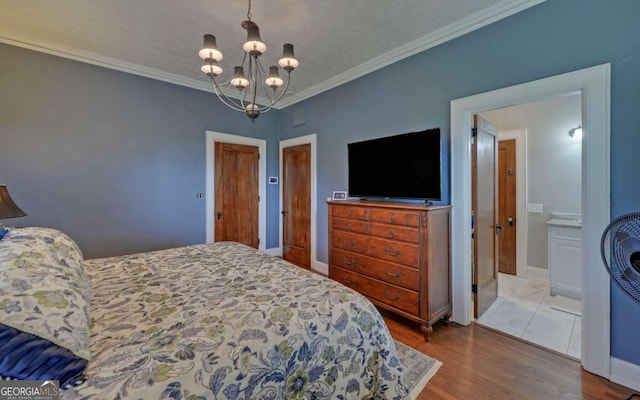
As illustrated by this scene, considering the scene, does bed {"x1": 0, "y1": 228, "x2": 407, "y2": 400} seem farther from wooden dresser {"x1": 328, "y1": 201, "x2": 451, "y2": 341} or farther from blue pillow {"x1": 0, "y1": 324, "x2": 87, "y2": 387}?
wooden dresser {"x1": 328, "y1": 201, "x2": 451, "y2": 341}

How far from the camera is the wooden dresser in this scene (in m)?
2.28

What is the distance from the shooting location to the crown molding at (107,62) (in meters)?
2.73

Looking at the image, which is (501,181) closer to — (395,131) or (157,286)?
(395,131)

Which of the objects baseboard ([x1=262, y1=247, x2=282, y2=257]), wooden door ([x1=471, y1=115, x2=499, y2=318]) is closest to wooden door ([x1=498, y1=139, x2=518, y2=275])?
wooden door ([x1=471, y1=115, x2=499, y2=318])

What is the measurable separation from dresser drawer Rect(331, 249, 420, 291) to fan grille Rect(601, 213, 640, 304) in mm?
1212

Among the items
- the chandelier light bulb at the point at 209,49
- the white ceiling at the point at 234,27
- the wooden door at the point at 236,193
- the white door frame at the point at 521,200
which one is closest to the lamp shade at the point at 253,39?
the chandelier light bulb at the point at 209,49

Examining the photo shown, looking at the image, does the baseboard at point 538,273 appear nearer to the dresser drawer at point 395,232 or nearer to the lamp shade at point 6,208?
the dresser drawer at point 395,232

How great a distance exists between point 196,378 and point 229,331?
0.65ft

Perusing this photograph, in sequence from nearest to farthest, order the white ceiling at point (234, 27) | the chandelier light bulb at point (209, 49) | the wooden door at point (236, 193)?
the chandelier light bulb at point (209, 49) → the white ceiling at point (234, 27) → the wooden door at point (236, 193)

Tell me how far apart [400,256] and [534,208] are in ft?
8.73

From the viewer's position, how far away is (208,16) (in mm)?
2334

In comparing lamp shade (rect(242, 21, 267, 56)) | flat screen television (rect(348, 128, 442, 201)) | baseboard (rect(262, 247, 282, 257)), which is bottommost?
baseboard (rect(262, 247, 282, 257))

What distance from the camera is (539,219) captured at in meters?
3.68

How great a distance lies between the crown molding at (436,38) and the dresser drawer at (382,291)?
2463mm
